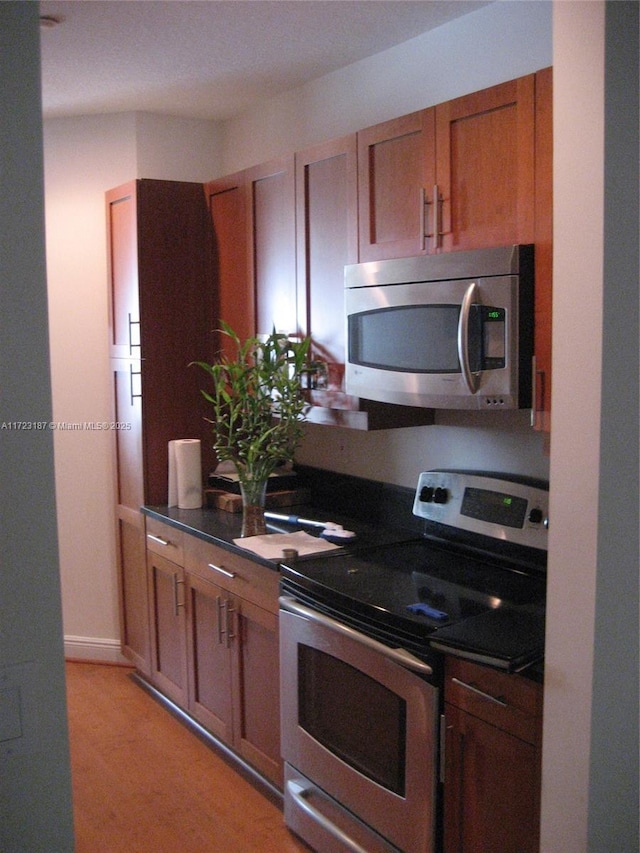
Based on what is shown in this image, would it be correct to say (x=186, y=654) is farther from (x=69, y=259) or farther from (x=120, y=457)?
(x=69, y=259)

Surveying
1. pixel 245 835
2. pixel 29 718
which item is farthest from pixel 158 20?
pixel 245 835

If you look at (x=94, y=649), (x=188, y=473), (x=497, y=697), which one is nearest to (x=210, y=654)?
(x=188, y=473)

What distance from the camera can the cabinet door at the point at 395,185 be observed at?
7.59 feet

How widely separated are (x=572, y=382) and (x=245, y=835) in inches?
75.0

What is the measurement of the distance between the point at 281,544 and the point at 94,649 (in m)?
1.78

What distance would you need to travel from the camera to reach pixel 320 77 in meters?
3.25

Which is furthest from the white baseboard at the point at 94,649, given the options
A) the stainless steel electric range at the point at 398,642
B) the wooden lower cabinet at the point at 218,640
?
the stainless steel electric range at the point at 398,642

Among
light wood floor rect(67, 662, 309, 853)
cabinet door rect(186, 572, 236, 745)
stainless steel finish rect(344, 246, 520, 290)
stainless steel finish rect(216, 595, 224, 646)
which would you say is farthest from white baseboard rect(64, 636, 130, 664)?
stainless steel finish rect(344, 246, 520, 290)

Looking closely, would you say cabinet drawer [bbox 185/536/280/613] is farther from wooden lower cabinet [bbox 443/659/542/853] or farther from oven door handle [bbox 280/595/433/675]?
wooden lower cabinet [bbox 443/659/542/853]

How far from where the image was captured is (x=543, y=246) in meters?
1.98

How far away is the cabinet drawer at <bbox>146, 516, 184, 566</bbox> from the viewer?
3.25 meters

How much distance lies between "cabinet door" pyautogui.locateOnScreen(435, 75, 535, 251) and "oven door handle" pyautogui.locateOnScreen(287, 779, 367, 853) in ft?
5.40

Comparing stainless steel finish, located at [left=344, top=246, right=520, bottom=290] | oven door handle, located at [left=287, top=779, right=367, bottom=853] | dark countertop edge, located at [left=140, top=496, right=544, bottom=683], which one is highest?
stainless steel finish, located at [left=344, top=246, right=520, bottom=290]

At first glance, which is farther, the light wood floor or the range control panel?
the light wood floor
